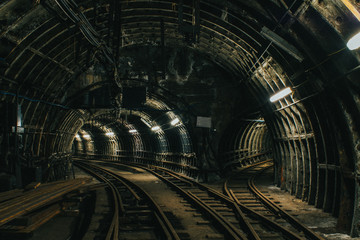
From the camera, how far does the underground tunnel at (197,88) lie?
657 cm

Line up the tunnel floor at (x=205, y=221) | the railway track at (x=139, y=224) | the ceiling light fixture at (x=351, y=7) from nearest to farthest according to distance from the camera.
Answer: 1. the ceiling light fixture at (x=351, y=7)
2. the railway track at (x=139, y=224)
3. the tunnel floor at (x=205, y=221)

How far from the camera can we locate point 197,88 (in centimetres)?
1549

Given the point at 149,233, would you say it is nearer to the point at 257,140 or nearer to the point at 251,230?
the point at 251,230

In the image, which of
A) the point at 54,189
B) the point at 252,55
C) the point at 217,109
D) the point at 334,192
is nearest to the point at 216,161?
the point at 217,109

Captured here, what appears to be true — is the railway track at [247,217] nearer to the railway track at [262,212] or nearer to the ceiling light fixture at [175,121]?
the railway track at [262,212]

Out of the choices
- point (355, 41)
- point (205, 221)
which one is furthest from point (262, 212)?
point (355, 41)

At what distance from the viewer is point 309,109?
867 centimetres

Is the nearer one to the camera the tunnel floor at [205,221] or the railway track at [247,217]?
the railway track at [247,217]

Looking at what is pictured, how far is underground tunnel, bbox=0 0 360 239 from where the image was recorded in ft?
21.6

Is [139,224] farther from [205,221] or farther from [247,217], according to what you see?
[247,217]

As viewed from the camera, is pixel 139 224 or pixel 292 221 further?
pixel 139 224

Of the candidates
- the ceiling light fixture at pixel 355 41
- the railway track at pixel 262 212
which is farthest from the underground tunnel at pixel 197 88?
the railway track at pixel 262 212

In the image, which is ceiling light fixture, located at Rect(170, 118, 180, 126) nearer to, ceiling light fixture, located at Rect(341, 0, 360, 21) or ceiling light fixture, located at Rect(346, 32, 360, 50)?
ceiling light fixture, located at Rect(341, 0, 360, 21)

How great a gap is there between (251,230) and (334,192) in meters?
3.37
